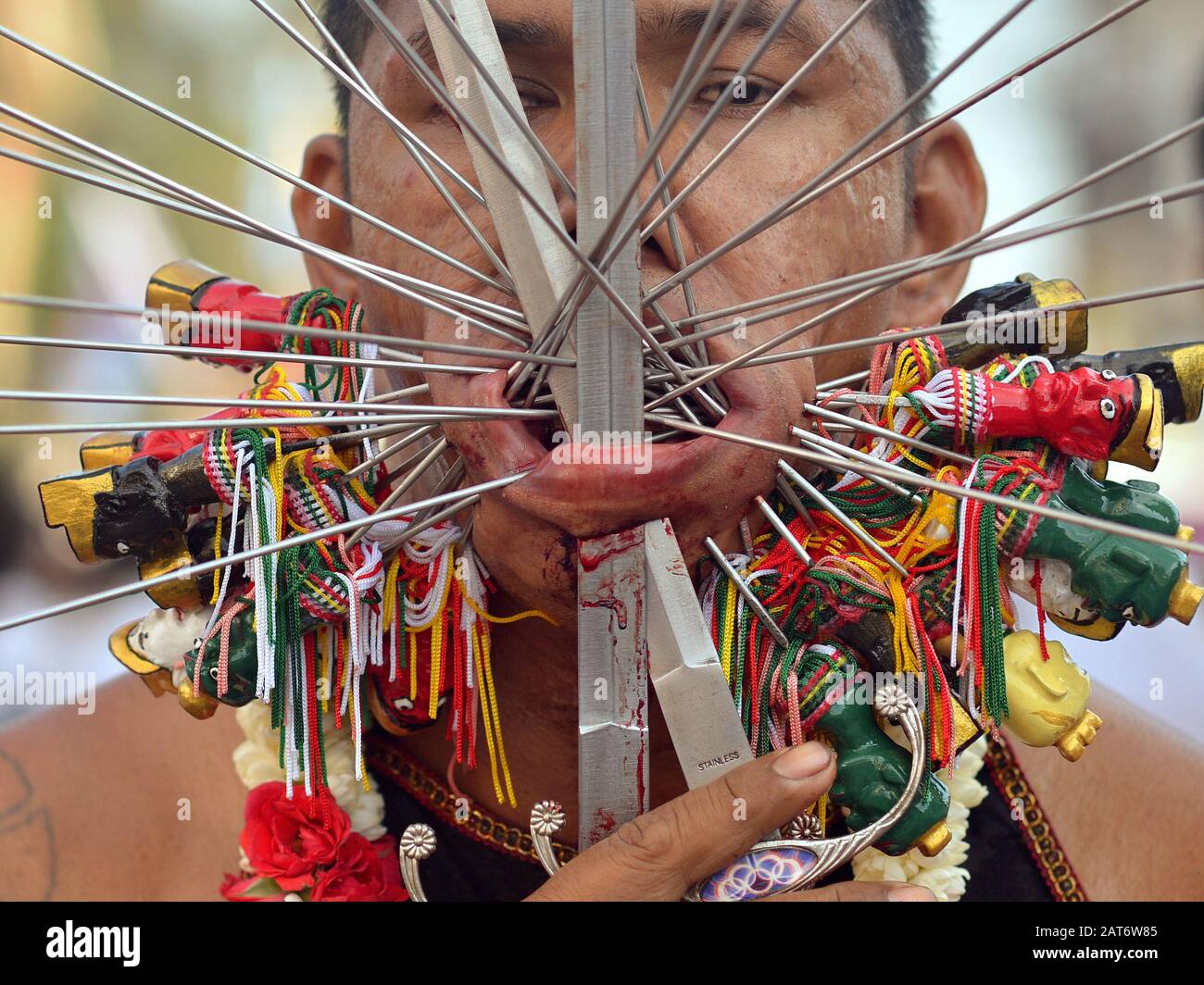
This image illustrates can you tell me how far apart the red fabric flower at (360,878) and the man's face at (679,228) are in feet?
1.57

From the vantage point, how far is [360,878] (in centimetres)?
154

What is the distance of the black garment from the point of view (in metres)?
1.63

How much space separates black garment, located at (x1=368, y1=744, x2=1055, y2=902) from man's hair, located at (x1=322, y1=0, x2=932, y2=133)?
35.4 inches

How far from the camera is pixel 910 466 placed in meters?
1.26

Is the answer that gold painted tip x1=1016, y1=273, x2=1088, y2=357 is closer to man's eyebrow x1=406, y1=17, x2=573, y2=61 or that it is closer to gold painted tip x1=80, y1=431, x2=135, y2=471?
man's eyebrow x1=406, y1=17, x2=573, y2=61

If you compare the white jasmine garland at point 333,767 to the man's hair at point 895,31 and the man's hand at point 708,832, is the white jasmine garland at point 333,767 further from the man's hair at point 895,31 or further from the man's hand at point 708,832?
the man's hair at point 895,31

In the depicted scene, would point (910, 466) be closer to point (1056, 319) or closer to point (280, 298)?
point (1056, 319)

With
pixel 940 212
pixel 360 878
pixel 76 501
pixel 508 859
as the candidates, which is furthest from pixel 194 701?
pixel 940 212

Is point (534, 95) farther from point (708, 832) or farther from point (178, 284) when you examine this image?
point (708, 832)

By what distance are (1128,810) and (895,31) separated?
119 cm

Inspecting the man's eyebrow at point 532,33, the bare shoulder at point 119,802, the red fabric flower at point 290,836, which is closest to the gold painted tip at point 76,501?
the red fabric flower at point 290,836

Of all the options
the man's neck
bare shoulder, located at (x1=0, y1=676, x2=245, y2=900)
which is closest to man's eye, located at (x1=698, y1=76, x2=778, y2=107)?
the man's neck

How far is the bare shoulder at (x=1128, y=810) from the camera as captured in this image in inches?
72.4
